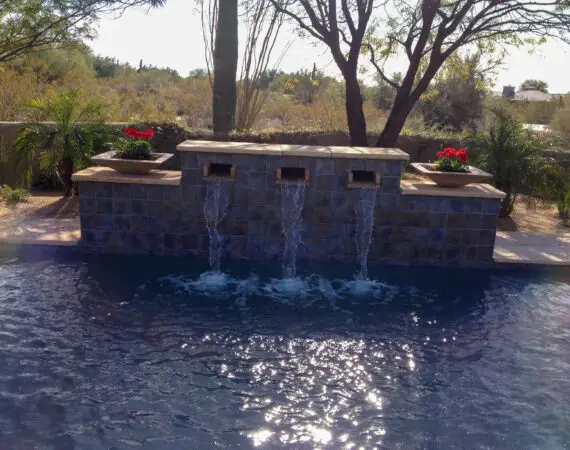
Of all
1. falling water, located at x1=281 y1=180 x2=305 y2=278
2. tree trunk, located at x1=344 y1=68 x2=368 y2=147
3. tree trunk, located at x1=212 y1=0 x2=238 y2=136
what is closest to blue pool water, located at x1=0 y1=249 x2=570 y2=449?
falling water, located at x1=281 y1=180 x2=305 y2=278

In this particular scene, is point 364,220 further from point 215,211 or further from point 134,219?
point 134,219

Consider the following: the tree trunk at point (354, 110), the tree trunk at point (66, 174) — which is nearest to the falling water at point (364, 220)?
the tree trunk at point (354, 110)

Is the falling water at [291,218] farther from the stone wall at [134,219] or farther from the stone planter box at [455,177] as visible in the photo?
the stone planter box at [455,177]

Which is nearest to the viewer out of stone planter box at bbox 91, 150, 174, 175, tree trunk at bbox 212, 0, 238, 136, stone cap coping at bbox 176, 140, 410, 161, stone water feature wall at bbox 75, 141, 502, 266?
stone cap coping at bbox 176, 140, 410, 161

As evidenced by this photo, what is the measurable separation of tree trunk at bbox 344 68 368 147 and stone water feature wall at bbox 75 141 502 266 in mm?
3116

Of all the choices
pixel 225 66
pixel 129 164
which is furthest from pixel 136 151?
pixel 225 66

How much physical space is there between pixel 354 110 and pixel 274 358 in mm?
6213

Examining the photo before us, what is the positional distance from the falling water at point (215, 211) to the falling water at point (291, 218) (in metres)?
0.68

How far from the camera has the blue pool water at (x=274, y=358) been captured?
356 cm

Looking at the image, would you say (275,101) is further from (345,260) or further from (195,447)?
(195,447)

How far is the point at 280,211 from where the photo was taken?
6.70m

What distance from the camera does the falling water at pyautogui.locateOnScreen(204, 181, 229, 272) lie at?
665 centimetres

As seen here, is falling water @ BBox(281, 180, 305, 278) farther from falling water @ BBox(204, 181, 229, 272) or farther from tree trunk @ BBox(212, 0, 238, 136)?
tree trunk @ BBox(212, 0, 238, 136)

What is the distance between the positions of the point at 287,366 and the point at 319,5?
265 inches
